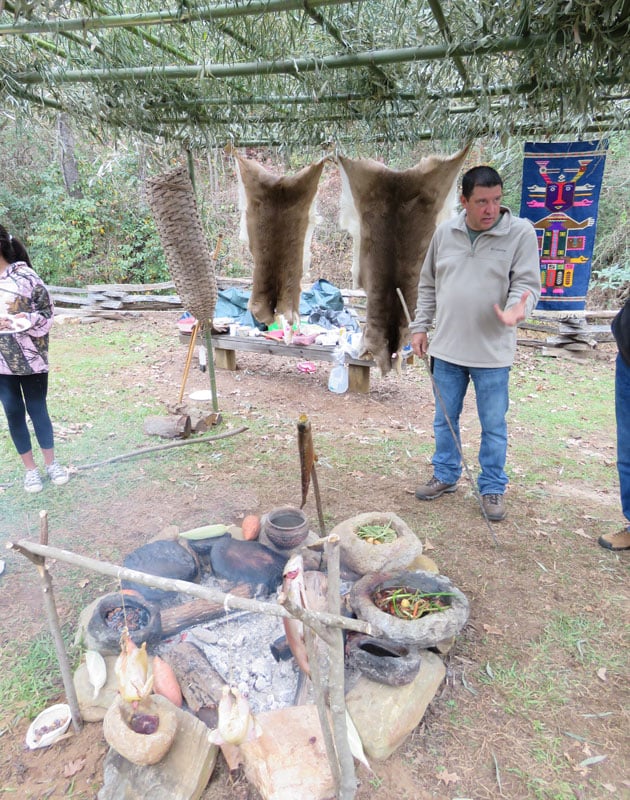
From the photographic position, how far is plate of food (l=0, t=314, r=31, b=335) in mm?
3346

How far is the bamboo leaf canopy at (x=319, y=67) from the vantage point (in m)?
2.31

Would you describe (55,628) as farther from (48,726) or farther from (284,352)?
(284,352)

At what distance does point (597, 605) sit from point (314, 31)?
3.73 meters

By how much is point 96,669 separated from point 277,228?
3.02 metres

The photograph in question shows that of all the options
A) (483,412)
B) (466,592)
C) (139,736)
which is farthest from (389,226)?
(139,736)

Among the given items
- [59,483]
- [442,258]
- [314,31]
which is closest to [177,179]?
[314,31]

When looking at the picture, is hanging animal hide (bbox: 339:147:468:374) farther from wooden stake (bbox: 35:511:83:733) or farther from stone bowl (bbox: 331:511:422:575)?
wooden stake (bbox: 35:511:83:733)

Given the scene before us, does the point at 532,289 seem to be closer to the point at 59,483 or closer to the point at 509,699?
the point at 509,699

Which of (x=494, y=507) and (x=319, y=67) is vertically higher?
(x=319, y=67)

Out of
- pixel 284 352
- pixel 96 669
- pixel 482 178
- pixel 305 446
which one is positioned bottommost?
pixel 96 669

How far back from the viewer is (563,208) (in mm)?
4184

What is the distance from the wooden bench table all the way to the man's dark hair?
3.02 metres

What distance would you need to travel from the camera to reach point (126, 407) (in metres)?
5.66

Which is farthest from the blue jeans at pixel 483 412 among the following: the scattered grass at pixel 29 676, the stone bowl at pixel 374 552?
the scattered grass at pixel 29 676
